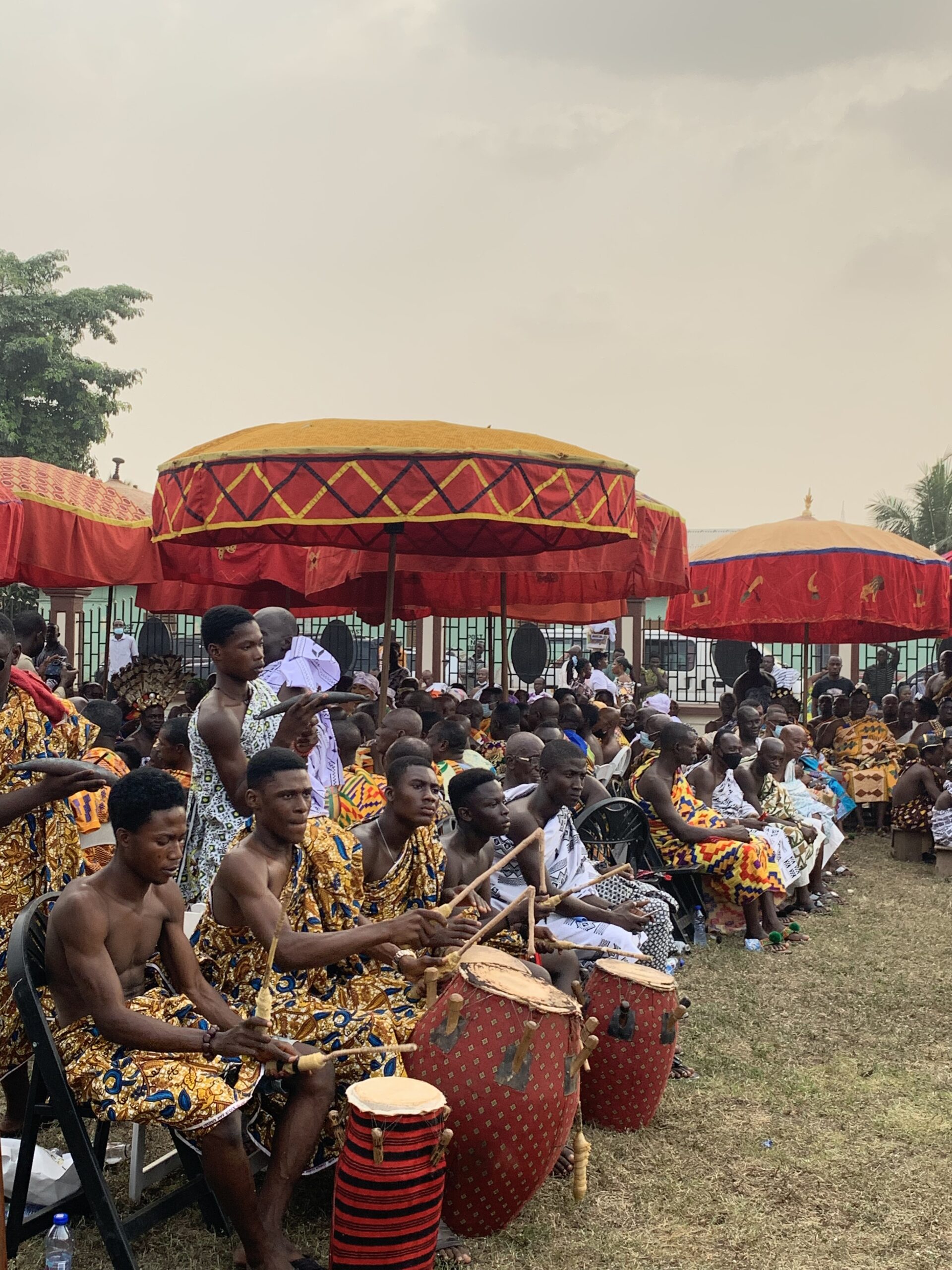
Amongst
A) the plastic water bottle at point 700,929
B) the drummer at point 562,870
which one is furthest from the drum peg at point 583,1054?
the plastic water bottle at point 700,929

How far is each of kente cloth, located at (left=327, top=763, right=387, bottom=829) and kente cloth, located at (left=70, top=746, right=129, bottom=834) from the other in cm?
108

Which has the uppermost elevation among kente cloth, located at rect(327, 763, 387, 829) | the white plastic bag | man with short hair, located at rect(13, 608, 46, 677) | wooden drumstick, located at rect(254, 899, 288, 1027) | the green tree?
the green tree

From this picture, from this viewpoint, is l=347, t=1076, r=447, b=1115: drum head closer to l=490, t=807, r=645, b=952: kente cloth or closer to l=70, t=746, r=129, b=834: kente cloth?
l=490, t=807, r=645, b=952: kente cloth

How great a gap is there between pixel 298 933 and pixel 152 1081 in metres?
0.62

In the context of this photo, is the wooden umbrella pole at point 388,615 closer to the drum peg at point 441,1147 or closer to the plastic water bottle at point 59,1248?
the drum peg at point 441,1147

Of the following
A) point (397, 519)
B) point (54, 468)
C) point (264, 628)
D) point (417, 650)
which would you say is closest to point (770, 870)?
point (397, 519)

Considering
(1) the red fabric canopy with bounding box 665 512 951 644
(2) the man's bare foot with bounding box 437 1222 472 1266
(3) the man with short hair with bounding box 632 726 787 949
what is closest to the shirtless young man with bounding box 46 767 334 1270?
(2) the man's bare foot with bounding box 437 1222 472 1266

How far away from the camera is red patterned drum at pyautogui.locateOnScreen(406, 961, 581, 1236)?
3.40 meters

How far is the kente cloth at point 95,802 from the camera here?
5.91 meters

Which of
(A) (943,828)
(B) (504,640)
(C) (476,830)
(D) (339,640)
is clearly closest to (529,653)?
(D) (339,640)

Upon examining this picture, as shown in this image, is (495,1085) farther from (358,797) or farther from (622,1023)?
(358,797)

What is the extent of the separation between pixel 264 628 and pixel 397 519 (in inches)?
52.7

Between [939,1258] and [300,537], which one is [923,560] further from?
[939,1258]

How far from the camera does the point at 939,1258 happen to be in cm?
356
